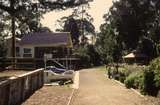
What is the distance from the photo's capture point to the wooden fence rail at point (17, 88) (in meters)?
18.2

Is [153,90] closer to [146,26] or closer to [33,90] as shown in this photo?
[33,90]

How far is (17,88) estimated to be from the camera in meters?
21.1

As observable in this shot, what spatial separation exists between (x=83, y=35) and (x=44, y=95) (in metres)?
105

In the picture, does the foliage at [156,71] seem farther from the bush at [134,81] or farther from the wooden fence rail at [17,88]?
the wooden fence rail at [17,88]

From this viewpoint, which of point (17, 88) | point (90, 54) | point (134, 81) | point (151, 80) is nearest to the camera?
point (17, 88)

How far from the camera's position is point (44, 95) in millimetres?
24781

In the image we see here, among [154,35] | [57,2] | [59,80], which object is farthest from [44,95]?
[154,35]

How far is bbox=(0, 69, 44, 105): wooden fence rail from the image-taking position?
18.2m

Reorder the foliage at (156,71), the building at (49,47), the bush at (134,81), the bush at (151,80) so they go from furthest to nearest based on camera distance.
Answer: the building at (49,47) → the bush at (134,81) → the bush at (151,80) → the foliage at (156,71)

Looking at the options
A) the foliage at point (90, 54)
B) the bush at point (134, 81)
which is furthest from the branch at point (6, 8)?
the foliage at point (90, 54)

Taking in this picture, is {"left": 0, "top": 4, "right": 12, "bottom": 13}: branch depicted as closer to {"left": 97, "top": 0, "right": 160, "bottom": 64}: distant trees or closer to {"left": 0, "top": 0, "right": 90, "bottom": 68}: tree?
{"left": 0, "top": 0, "right": 90, "bottom": 68}: tree

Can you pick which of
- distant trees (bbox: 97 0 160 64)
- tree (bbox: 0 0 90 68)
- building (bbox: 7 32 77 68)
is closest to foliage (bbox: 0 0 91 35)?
tree (bbox: 0 0 90 68)

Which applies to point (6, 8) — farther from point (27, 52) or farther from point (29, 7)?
point (27, 52)

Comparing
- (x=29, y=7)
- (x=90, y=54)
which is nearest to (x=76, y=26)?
(x=90, y=54)
